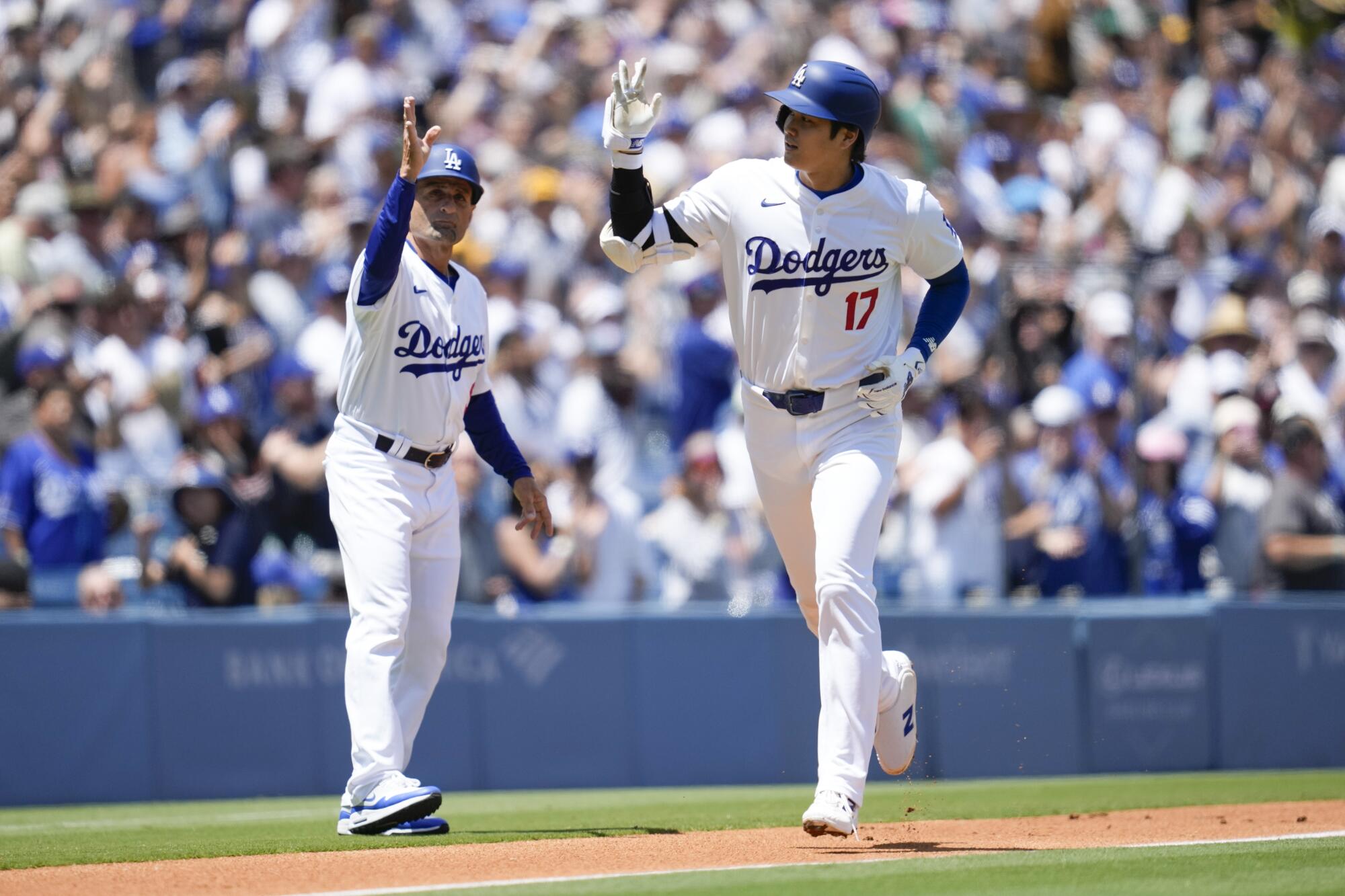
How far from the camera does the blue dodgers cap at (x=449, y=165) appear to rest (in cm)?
716

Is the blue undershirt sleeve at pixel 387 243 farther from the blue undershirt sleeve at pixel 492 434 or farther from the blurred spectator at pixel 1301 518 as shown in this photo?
the blurred spectator at pixel 1301 518

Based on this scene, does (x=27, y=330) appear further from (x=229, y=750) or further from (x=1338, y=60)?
(x=1338, y=60)

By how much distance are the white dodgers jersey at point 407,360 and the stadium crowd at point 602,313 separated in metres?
3.80

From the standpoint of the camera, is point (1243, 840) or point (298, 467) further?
point (298, 467)

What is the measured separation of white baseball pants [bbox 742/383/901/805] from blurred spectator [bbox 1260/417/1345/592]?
6145mm

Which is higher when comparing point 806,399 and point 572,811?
→ point 806,399

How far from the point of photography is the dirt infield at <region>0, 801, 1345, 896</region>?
568cm

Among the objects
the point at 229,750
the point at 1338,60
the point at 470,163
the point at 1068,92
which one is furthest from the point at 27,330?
the point at 1338,60

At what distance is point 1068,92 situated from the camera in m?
18.0

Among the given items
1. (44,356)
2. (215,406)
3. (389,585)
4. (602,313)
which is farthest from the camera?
(602,313)

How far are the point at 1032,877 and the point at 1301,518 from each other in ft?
23.2

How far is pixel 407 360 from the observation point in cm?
709

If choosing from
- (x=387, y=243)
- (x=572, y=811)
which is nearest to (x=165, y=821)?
(x=572, y=811)

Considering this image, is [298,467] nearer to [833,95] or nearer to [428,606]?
[428,606]
